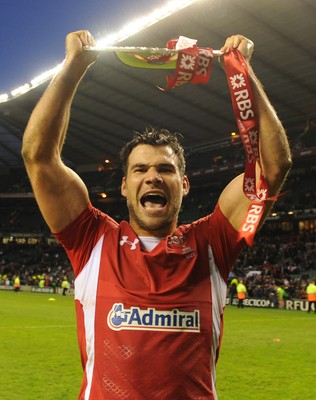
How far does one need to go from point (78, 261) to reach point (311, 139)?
37.3m

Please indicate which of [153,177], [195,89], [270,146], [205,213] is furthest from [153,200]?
[205,213]

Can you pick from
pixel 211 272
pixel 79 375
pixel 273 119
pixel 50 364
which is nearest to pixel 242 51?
pixel 273 119

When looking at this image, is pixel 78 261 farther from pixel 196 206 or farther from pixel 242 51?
pixel 196 206

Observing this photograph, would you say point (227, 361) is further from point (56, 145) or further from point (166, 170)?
point (56, 145)

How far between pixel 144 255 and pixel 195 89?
3271 cm

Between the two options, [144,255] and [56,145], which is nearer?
[56,145]

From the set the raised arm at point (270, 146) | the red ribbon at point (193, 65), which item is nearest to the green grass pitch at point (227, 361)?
the raised arm at point (270, 146)

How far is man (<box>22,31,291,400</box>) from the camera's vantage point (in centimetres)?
248

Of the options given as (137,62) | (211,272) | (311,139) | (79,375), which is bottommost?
(79,375)

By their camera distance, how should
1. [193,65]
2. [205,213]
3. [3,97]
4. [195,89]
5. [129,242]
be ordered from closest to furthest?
1. [193,65]
2. [129,242]
3. [195,89]
4. [3,97]
5. [205,213]

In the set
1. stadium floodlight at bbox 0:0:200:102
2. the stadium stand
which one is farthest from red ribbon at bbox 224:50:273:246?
the stadium stand

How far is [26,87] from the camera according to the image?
38406mm

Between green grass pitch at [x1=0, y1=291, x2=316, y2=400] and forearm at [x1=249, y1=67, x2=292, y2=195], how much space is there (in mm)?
5495

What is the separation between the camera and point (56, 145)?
2541 millimetres
